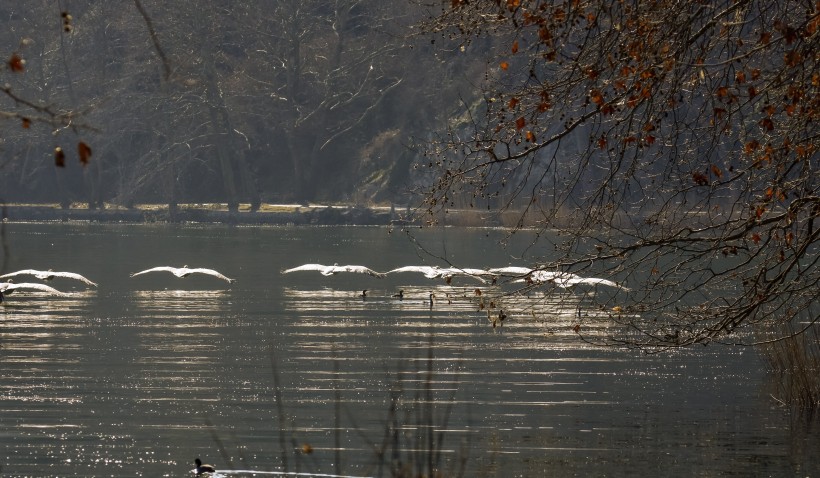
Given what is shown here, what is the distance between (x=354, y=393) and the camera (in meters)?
22.3

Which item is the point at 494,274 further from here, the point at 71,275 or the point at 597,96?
the point at 71,275

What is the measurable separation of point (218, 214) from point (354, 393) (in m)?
57.3

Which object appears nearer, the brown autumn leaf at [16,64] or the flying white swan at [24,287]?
the brown autumn leaf at [16,64]

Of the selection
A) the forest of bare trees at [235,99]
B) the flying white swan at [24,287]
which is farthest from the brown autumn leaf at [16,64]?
the forest of bare trees at [235,99]

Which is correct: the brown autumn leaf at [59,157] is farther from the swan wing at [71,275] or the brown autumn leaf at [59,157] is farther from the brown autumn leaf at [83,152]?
the swan wing at [71,275]

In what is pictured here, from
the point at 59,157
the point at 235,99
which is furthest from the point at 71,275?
the point at 235,99

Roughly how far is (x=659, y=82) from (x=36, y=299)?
2998cm

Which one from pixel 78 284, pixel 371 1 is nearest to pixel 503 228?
pixel 371 1

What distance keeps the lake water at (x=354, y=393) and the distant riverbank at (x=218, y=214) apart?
34427 millimetres

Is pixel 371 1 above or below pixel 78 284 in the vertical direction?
above

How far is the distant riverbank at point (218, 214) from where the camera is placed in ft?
250

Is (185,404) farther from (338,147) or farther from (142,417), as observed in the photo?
(338,147)

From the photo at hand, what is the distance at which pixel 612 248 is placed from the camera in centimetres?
1274

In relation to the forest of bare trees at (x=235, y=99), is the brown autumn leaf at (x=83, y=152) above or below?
below
